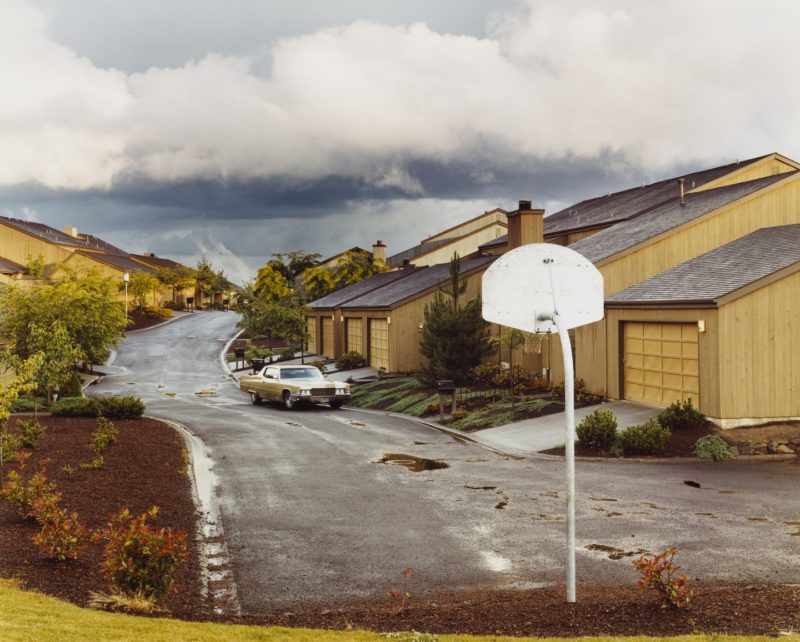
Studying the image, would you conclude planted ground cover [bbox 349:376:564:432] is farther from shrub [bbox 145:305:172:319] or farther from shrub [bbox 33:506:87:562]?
shrub [bbox 145:305:172:319]

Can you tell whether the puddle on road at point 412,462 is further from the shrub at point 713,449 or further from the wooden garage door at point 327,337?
the wooden garage door at point 327,337

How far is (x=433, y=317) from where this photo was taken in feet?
93.5

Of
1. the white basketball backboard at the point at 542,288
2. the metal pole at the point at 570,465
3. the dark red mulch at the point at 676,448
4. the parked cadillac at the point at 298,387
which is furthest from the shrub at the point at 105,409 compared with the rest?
the metal pole at the point at 570,465

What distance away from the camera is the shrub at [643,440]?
1744 cm

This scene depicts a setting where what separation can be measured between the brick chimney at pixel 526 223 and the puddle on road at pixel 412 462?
1631 cm

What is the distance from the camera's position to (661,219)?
29.9 m

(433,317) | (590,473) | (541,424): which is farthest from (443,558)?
(433,317)

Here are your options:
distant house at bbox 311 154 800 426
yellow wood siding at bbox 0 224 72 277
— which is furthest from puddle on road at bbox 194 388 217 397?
→ yellow wood siding at bbox 0 224 72 277

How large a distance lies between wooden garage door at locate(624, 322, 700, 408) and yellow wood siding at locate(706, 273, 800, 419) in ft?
3.70

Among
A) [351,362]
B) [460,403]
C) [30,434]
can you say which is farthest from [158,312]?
[30,434]

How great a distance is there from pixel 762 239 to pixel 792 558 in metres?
17.4

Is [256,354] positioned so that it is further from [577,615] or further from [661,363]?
[577,615]

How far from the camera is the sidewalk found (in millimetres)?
19062

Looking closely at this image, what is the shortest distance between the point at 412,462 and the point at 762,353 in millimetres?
9477
